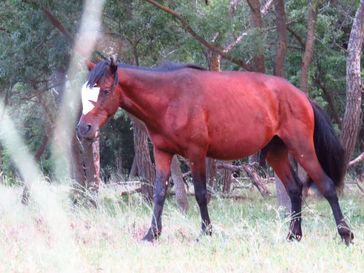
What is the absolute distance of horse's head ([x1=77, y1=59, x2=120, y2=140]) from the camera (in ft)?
25.1

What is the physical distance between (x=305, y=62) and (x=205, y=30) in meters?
2.33

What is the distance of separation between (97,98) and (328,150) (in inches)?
118

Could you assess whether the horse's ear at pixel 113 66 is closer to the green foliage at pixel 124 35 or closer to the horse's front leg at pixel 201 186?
the horse's front leg at pixel 201 186

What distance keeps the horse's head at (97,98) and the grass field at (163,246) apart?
50.6 inches

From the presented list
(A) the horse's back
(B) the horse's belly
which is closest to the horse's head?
(A) the horse's back

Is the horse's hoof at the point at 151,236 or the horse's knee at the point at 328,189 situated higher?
the horse's knee at the point at 328,189

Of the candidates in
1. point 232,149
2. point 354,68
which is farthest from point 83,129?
point 354,68

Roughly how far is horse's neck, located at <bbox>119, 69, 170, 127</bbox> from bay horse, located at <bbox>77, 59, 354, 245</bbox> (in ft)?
0.04

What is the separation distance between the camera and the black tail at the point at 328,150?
870cm

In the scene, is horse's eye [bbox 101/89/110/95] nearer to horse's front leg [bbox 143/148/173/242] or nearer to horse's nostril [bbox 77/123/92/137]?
horse's nostril [bbox 77/123/92/137]

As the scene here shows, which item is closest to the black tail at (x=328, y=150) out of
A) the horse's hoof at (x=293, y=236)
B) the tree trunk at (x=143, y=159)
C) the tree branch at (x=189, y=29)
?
the horse's hoof at (x=293, y=236)

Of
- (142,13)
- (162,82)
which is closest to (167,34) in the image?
(142,13)

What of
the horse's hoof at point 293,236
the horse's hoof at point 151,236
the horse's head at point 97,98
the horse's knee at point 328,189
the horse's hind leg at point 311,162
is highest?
the horse's head at point 97,98

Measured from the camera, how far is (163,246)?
7336 millimetres
